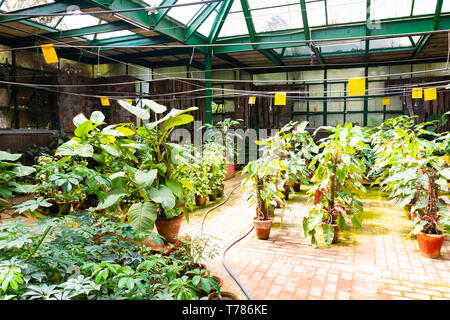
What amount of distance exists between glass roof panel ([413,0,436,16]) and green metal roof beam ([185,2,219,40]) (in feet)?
14.8

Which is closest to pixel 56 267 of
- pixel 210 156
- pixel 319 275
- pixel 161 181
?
pixel 161 181

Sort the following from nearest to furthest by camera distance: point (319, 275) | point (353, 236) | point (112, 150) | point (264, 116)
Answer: point (112, 150)
point (319, 275)
point (353, 236)
point (264, 116)

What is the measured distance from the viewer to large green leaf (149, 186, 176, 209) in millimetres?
2457

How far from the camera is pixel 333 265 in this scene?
3.33 meters

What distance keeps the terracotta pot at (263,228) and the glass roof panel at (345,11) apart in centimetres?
580

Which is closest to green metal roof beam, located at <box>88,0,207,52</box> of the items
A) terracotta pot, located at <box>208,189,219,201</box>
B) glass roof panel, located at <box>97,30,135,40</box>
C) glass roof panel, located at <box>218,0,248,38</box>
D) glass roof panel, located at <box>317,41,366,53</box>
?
glass roof panel, located at <box>218,0,248,38</box>

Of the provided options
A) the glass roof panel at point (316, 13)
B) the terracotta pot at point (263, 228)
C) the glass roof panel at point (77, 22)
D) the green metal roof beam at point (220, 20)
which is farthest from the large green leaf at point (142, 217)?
the glass roof panel at point (316, 13)

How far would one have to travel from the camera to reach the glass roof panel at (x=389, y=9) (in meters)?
6.93

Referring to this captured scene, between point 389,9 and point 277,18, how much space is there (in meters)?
2.56

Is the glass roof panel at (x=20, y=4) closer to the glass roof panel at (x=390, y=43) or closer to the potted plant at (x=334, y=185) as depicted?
the potted plant at (x=334, y=185)

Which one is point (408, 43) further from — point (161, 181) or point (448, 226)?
point (161, 181)

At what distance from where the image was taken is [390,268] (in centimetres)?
325

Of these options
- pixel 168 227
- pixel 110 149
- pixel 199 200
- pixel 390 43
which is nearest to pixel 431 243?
pixel 168 227

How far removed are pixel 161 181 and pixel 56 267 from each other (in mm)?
1284
